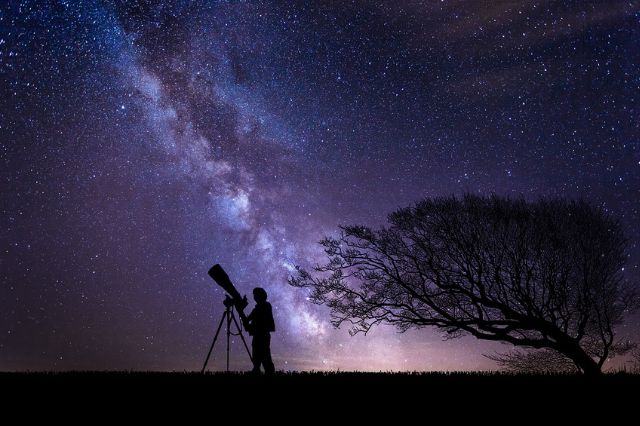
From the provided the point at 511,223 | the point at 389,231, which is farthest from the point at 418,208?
the point at 511,223

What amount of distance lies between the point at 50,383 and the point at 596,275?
1632 cm

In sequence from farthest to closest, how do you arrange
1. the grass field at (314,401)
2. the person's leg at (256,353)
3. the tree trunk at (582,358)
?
the tree trunk at (582,358) → the person's leg at (256,353) → the grass field at (314,401)

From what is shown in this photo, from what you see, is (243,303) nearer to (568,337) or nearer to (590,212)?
(568,337)

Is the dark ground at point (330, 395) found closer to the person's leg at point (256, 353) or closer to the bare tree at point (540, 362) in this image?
the person's leg at point (256, 353)

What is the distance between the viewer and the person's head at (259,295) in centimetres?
982

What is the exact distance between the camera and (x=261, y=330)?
9.59 metres

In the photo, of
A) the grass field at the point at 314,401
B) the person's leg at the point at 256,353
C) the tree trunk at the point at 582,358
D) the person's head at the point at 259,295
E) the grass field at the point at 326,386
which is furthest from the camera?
the tree trunk at the point at 582,358

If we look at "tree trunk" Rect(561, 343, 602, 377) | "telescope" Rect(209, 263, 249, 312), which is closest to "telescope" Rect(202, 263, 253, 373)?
"telescope" Rect(209, 263, 249, 312)

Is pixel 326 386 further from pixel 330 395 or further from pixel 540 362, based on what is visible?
pixel 540 362

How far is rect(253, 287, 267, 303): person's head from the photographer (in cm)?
982

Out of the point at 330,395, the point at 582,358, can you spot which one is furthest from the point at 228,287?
the point at 582,358

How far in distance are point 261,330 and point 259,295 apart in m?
0.74

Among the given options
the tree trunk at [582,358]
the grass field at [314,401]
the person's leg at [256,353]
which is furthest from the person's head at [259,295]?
the tree trunk at [582,358]

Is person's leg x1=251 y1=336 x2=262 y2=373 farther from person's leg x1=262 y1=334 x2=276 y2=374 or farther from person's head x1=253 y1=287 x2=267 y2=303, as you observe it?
person's head x1=253 y1=287 x2=267 y2=303
